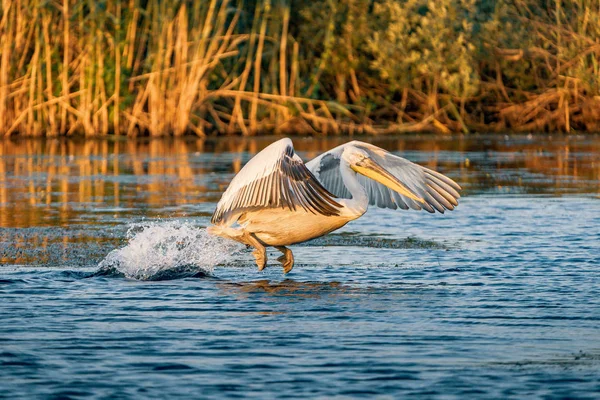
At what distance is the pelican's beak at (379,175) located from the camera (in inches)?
340

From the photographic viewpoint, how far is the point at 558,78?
29.4 m

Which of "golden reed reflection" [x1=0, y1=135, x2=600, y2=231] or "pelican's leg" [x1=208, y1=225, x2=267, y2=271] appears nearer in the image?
"pelican's leg" [x1=208, y1=225, x2=267, y2=271]

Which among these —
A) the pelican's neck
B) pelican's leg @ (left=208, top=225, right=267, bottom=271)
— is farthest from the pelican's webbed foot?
the pelican's neck

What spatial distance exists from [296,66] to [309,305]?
22369 millimetres

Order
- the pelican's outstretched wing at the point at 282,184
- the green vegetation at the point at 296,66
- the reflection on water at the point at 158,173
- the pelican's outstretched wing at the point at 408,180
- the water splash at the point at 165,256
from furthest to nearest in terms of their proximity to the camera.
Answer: the green vegetation at the point at 296,66 → the reflection on water at the point at 158,173 → the pelican's outstretched wing at the point at 408,180 → the water splash at the point at 165,256 → the pelican's outstretched wing at the point at 282,184

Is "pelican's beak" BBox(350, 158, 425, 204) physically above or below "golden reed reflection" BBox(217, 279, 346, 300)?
above

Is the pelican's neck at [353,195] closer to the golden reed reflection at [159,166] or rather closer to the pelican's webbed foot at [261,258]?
the pelican's webbed foot at [261,258]

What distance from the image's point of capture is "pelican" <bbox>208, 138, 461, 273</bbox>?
315 inches

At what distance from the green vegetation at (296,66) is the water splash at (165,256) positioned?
56.7 ft

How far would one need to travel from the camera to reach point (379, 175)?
28.5ft

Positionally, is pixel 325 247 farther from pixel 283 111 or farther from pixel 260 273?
pixel 283 111

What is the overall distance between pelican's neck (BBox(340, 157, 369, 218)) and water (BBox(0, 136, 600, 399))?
1.77 feet

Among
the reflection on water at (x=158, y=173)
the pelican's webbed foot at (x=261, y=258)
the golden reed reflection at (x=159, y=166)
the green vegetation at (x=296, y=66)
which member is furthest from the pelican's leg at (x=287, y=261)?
the green vegetation at (x=296, y=66)

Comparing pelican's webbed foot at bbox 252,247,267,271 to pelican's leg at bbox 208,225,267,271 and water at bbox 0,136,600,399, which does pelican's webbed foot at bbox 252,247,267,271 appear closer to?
pelican's leg at bbox 208,225,267,271
